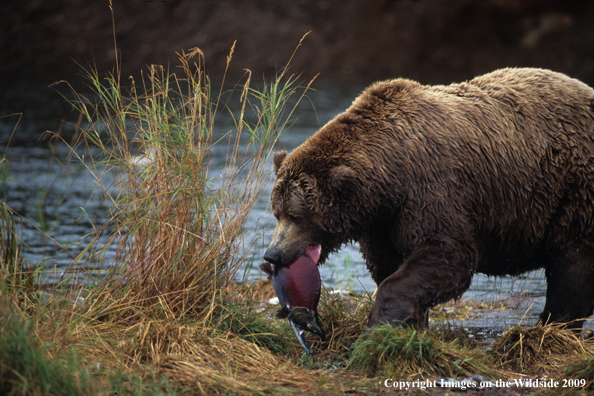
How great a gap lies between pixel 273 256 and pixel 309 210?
37 cm

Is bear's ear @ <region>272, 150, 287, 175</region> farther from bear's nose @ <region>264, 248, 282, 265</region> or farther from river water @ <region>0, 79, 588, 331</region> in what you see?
bear's nose @ <region>264, 248, 282, 265</region>

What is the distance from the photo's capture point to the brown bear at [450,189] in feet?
12.7

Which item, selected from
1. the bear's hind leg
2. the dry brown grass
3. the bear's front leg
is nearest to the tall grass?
the bear's front leg

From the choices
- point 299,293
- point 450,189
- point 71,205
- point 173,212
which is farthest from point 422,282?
point 71,205

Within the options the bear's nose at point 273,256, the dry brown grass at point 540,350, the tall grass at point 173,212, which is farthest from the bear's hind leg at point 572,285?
the tall grass at point 173,212

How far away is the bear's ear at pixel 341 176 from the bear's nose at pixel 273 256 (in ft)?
1.77

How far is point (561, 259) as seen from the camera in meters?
4.39

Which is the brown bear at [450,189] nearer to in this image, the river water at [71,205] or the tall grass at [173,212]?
the tall grass at [173,212]

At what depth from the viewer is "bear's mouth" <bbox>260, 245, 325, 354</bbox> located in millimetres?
3809

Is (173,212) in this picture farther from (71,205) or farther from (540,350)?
(71,205)

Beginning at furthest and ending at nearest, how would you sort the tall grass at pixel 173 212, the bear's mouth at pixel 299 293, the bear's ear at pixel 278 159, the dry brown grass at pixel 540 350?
the bear's ear at pixel 278 159
the tall grass at pixel 173 212
the bear's mouth at pixel 299 293
the dry brown grass at pixel 540 350

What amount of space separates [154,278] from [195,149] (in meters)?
0.97

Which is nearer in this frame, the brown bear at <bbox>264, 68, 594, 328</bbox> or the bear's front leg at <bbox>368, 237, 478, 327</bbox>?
the bear's front leg at <bbox>368, 237, 478, 327</bbox>

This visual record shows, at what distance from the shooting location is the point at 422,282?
3770 mm
